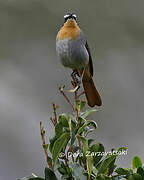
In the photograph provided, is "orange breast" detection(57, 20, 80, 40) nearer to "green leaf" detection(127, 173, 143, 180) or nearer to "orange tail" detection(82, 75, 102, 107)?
"orange tail" detection(82, 75, 102, 107)

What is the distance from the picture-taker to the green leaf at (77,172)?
83cm

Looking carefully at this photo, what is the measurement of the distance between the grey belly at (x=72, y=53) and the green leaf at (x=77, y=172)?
827 millimetres

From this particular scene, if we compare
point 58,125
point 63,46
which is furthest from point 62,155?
point 63,46

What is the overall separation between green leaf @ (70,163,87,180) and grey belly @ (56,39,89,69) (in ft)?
2.71

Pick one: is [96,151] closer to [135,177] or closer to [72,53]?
[135,177]

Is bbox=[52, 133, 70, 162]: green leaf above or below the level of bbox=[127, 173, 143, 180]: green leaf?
above

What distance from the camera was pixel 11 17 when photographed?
9.20 feet

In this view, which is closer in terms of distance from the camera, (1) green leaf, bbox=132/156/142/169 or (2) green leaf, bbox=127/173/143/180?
(2) green leaf, bbox=127/173/143/180

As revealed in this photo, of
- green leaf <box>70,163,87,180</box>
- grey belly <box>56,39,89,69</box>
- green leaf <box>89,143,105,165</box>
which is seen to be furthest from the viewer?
grey belly <box>56,39,89,69</box>

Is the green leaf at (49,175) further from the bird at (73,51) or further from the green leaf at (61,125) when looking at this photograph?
the bird at (73,51)

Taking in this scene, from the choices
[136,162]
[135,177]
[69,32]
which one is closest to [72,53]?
[69,32]

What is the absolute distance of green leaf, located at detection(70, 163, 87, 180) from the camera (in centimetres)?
83

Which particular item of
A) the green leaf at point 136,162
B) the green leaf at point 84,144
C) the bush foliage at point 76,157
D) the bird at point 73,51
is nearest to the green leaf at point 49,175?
the bush foliage at point 76,157

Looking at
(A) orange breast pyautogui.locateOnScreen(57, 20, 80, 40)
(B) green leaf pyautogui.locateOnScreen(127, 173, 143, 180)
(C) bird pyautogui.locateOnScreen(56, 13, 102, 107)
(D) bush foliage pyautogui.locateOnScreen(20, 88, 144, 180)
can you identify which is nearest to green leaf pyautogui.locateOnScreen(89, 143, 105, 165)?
(D) bush foliage pyautogui.locateOnScreen(20, 88, 144, 180)
